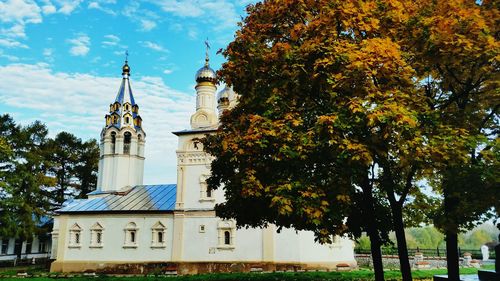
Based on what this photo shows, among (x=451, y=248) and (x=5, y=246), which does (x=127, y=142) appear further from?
(x=451, y=248)

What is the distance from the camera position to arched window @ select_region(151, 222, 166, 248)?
26984mm

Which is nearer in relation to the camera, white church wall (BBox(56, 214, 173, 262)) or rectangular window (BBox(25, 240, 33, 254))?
white church wall (BBox(56, 214, 173, 262))

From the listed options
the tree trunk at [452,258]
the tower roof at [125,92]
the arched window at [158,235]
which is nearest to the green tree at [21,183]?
the tower roof at [125,92]

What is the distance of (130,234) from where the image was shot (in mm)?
27859

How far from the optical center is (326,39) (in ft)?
31.6

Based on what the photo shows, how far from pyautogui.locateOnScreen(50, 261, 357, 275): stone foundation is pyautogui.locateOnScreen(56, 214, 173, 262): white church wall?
0.34m

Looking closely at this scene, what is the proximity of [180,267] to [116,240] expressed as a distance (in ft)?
17.0

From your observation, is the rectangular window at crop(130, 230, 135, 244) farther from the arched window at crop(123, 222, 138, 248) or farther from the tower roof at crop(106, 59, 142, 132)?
the tower roof at crop(106, 59, 142, 132)

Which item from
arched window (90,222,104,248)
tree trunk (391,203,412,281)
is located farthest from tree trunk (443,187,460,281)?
arched window (90,222,104,248)

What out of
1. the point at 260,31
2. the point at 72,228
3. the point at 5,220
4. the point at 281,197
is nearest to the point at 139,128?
the point at 72,228

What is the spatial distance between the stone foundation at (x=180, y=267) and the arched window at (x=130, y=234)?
4.35ft

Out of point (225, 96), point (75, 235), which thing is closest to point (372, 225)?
point (225, 96)

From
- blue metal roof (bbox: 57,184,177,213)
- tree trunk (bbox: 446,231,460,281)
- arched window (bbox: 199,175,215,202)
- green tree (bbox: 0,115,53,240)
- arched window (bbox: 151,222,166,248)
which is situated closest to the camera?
tree trunk (bbox: 446,231,460,281)

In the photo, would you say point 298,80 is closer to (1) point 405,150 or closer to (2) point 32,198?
(1) point 405,150
